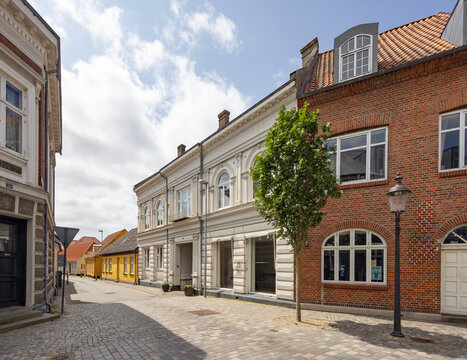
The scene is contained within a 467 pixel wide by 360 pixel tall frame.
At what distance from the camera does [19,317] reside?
8.50 meters

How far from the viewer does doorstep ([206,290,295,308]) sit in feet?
38.5

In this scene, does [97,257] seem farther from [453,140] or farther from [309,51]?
[453,140]

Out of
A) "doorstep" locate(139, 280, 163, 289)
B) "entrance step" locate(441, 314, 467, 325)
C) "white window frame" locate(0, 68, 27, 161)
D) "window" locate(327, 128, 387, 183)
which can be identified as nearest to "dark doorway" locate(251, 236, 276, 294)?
"window" locate(327, 128, 387, 183)

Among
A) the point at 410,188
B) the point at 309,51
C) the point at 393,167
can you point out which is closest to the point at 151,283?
the point at 309,51

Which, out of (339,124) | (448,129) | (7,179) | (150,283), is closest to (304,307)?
(339,124)

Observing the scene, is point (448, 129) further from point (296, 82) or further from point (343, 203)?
point (296, 82)

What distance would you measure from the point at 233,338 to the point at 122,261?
28055 millimetres

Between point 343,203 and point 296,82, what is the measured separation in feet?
16.3

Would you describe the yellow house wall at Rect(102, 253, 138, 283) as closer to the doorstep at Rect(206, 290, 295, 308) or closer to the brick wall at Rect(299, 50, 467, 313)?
the doorstep at Rect(206, 290, 295, 308)

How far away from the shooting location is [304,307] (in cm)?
1102

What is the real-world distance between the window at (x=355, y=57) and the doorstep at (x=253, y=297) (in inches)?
343

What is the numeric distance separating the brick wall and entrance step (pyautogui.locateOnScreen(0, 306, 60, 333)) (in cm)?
849

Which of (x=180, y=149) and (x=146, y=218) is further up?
(x=180, y=149)

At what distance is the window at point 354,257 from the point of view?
1005 centimetres
